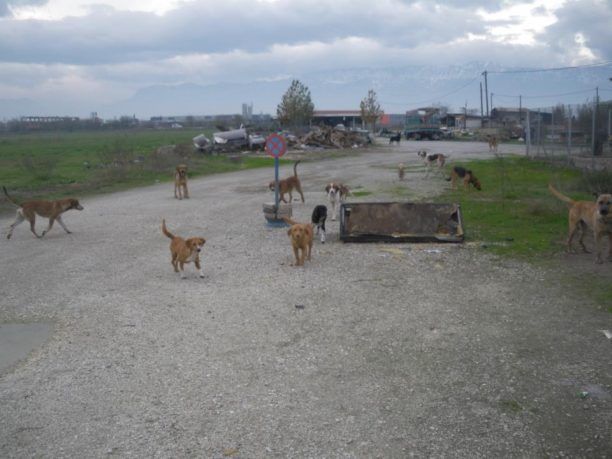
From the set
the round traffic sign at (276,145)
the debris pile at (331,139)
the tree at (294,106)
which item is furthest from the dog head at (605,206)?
the tree at (294,106)

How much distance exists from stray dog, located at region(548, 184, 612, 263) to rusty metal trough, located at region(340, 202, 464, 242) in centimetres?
231

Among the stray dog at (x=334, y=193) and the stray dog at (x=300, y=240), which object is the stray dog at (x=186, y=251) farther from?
the stray dog at (x=334, y=193)

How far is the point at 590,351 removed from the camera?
20.8 feet

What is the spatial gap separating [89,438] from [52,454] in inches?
11.7

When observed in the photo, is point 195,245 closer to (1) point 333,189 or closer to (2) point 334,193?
(1) point 333,189

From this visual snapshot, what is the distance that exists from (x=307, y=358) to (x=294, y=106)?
189ft

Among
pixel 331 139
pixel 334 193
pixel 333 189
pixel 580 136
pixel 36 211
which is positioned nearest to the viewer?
pixel 36 211

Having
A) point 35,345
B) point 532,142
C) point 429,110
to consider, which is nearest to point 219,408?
point 35,345

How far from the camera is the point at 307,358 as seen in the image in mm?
6277

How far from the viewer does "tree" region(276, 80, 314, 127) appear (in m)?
62.3

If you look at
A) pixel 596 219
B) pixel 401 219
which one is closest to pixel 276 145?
pixel 401 219

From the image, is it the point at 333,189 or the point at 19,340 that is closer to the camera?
the point at 19,340

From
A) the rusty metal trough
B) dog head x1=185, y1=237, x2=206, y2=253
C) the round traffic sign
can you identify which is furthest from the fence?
dog head x1=185, y1=237, x2=206, y2=253

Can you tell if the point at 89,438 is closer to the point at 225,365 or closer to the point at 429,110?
the point at 225,365
